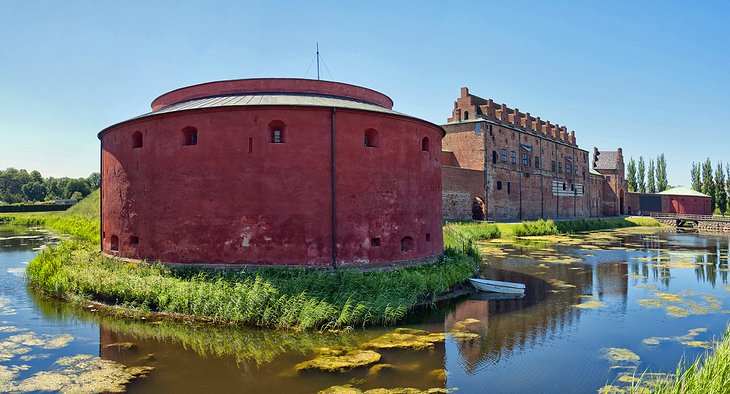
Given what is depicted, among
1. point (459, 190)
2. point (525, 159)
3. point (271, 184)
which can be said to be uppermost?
point (525, 159)

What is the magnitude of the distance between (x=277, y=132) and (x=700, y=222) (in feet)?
142

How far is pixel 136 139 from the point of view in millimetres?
12891

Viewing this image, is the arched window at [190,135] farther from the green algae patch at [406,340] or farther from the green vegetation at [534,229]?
the green vegetation at [534,229]

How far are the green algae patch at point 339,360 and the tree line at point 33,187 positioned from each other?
7731 centimetres

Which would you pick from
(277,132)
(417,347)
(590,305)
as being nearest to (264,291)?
(417,347)

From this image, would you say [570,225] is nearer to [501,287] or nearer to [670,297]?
[670,297]

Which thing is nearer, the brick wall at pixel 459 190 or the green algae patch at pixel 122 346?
the green algae patch at pixel 122 346

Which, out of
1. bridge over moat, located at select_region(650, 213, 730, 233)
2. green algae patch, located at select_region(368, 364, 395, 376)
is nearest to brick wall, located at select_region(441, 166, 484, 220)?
green algae patch, located at select_region(368, 364, 395, 376)

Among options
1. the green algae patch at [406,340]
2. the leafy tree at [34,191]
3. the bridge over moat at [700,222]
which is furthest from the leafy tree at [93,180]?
the green algae patch at [406,340]

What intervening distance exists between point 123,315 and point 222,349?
3.22 meters

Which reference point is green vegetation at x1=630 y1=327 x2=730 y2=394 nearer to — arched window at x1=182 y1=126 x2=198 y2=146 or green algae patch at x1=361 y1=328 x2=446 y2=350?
green algae patch at x1=361 y1=328 x2=446 y2=350

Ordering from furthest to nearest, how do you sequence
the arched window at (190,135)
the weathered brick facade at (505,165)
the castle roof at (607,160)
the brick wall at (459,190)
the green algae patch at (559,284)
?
the castle roof at (607,160) < the weathered brick facade at (505,165) < the brick wall at (459,190) < the green algae patch at (559,284) < the arched window at (190,135)

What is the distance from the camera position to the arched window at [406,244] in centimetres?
1250

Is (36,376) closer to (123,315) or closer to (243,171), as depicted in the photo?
(123,315)
